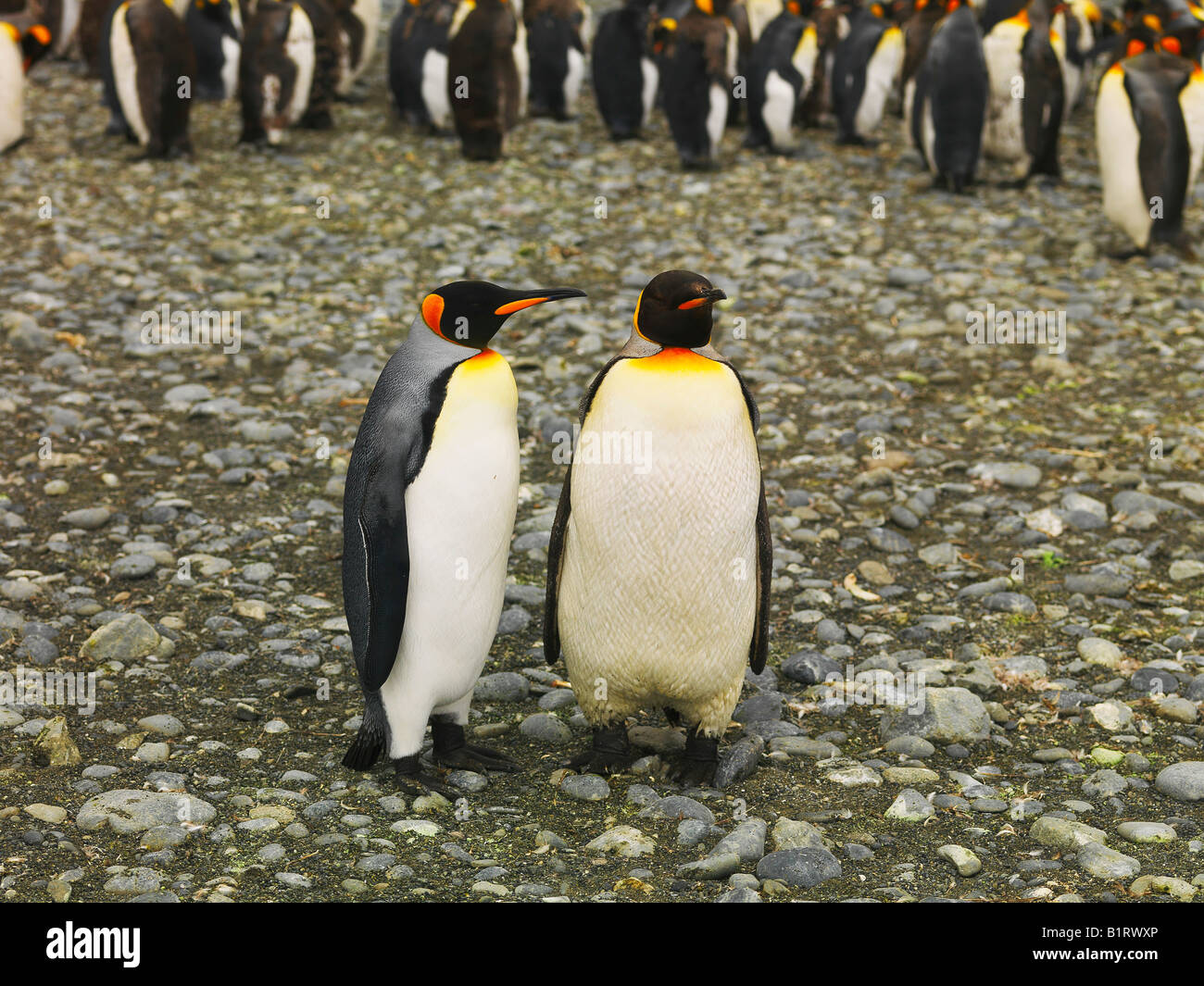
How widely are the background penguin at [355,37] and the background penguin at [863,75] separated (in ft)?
15.3

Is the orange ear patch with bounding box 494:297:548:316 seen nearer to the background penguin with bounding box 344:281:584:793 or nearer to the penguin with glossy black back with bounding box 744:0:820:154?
the background penguin with bounding box 344:281:584:793

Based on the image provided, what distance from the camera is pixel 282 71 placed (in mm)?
11055

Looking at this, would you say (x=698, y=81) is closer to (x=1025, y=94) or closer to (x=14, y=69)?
(x=1025, y=94)

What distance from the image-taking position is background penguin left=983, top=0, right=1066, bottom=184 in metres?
10.7

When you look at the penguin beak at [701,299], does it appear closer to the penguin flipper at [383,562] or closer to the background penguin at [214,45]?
the penguin flipper at [383,562]

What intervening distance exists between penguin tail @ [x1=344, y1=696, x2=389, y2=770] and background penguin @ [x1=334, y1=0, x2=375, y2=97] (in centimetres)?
1023

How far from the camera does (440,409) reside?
368 cm

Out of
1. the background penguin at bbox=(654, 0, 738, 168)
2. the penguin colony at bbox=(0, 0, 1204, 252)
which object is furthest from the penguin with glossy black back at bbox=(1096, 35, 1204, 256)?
the background penguin at bbox=(654, 0, 738, 168)

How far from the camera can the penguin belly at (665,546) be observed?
3.69 metres

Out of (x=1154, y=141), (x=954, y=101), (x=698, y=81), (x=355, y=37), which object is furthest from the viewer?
(x=355, y=37)

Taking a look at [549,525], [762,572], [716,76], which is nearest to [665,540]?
[762,572]

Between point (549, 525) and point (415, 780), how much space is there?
1.95m
